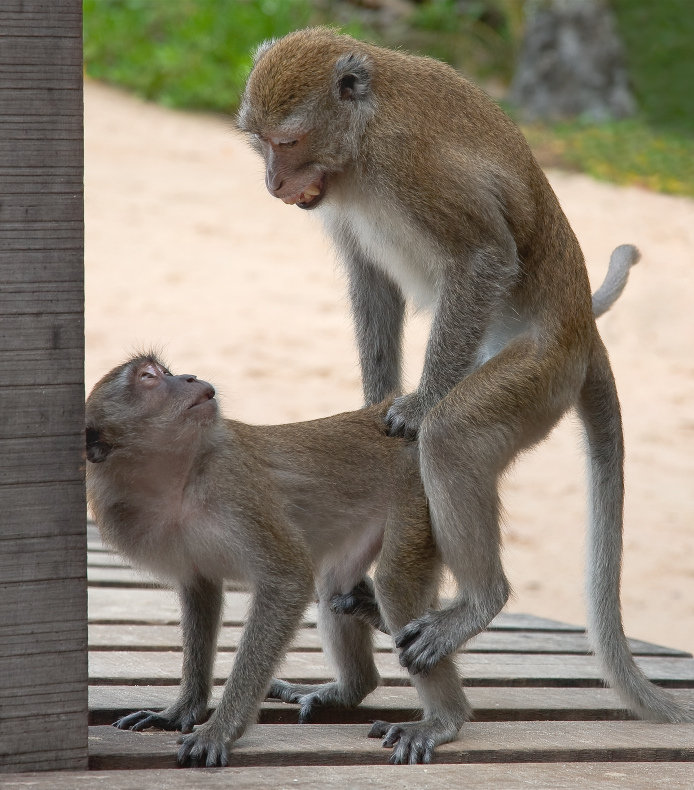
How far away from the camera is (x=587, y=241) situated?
14.0m

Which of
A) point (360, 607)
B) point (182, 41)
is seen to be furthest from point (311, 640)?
point (182, 41)

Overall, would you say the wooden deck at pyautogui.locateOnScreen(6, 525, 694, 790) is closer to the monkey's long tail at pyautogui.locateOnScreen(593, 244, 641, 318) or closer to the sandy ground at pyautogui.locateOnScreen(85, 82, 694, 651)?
the monkey's long tail at pyautogui.locateOnScreen(593, 244, 641, 318)

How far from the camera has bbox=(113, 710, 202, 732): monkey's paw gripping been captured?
3246 millimetres

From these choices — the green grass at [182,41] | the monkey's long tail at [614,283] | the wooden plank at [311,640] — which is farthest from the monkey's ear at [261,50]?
the green grass at [182,41]

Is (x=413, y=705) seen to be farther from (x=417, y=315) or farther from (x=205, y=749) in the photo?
(x=417, y=315)

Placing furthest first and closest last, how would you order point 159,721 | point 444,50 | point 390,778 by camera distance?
point 444,50 → point 159,721 → point 390,778

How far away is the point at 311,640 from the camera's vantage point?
4.62 metres

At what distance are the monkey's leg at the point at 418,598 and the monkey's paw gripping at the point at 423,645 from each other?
0.10ft

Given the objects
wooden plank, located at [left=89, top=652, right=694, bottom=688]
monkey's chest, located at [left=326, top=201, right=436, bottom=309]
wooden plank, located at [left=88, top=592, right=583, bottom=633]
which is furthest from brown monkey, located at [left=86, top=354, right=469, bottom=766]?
wooden plank, located at [left=88, top=592, right=583, bottom=633]

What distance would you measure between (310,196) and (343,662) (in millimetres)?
1432

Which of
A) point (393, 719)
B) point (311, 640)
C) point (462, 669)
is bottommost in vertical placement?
point (311, 640)

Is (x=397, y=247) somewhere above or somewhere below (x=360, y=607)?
above

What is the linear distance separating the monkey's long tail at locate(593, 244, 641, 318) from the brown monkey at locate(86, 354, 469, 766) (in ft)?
3.32

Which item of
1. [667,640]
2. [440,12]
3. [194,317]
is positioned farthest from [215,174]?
[667,640]
